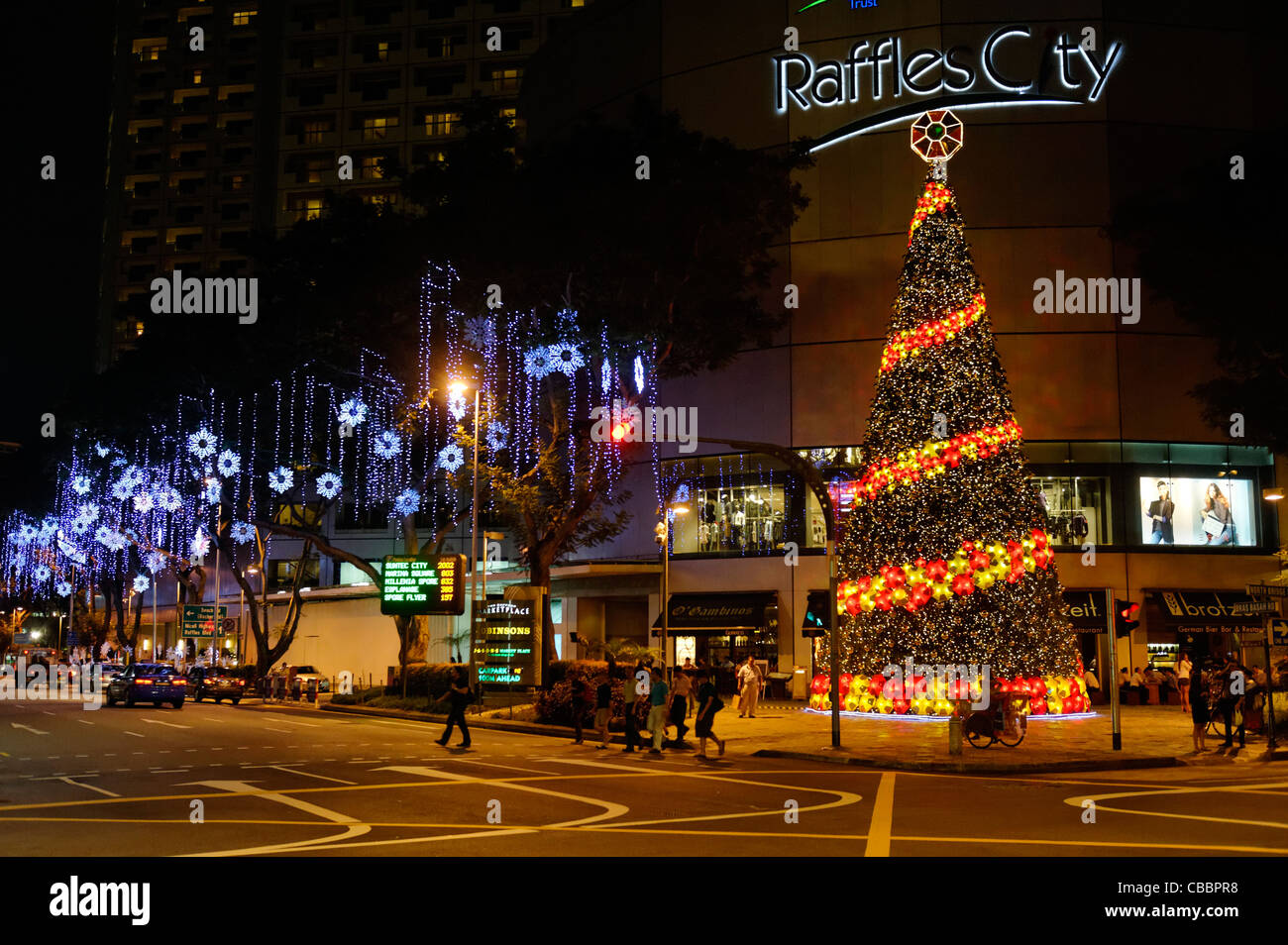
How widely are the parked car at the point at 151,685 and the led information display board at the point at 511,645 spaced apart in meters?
16.1

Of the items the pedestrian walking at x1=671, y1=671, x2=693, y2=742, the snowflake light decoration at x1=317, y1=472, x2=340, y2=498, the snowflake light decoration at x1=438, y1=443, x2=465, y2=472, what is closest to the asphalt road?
the pedestrian walking at x1=671, y1=671, x2=693, y2=742

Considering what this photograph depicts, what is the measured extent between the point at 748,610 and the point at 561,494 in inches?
500

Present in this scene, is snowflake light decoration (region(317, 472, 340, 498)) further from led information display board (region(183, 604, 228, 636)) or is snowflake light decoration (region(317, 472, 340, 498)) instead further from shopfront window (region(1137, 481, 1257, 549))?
shopfront window (region(1137, 481, 1257, 549))

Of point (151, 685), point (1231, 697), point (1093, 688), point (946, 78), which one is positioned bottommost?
point (1093, 688)

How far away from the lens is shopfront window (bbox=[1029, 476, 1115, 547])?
1779 inches

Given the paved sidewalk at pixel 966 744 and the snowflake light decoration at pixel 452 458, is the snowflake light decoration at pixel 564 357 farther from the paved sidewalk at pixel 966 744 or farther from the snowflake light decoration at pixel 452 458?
the paved sidewalk at pixel 966 744

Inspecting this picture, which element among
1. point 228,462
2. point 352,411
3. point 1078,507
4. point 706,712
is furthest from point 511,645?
point 1078,507

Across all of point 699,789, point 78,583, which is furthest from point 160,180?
point 699,789

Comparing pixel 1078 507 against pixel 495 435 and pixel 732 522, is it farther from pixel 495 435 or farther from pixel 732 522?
pixel 495 435

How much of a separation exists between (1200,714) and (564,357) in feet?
62.1

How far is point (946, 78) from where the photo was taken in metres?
47.1

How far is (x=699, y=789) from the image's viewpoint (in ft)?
56.4

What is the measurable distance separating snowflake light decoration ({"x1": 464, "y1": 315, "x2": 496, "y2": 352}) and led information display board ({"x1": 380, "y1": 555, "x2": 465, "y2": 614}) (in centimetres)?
703
